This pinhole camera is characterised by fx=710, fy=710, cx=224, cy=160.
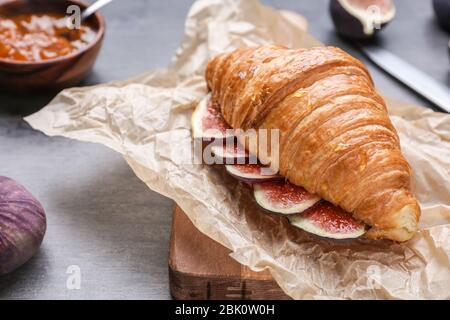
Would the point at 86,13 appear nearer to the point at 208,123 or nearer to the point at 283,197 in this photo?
the point at 208,123

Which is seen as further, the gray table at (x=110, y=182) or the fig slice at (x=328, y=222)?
the gray table at (x=110, y=182)

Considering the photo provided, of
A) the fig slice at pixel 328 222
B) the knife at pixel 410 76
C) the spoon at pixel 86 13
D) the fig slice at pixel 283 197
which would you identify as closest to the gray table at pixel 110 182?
the knife at pixel 410 76

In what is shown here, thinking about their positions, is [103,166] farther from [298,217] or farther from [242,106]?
[298,217]

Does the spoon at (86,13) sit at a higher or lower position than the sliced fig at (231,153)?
higher

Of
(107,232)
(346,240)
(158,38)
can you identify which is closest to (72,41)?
(158,38)

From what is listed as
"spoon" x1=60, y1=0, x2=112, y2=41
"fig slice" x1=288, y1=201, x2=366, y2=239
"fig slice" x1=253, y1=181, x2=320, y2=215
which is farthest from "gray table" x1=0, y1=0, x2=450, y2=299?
"fig slice" x1=288, y1=201, x2=366, y2=239

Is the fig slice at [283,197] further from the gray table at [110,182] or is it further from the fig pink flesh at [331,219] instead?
the gray table at [110,182]

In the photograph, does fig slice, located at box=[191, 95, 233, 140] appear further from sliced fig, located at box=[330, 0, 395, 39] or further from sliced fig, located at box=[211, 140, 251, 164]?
sliced fig, located at box=[330, 0, 395, 39]
